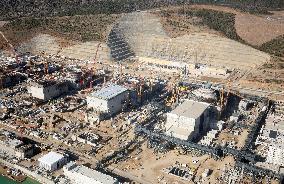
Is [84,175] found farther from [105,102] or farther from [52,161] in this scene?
[105,102]

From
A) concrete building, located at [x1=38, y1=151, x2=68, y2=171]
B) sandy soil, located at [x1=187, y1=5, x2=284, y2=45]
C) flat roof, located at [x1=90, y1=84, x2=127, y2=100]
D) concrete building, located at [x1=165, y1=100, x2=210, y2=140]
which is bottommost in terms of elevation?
concrete building, located at [x1=38, y1=151, x2=68, y2=171]

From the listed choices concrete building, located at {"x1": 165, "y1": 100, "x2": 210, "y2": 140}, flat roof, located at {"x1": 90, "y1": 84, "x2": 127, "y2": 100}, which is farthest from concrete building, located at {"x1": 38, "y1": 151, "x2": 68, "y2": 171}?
concrete building, located at {"x1": 165, "y1": 100, "x2": 210, "y2": 140}

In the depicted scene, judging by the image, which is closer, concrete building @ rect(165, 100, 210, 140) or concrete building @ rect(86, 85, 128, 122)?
concrete building @ rect(165, 100, 210, 140)

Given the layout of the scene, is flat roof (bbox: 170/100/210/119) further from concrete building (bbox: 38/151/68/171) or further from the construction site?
concrete building (bbox: 38/151/68/171)

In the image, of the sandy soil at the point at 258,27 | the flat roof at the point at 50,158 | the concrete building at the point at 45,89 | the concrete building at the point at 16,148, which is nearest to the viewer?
the flat roof at the point at 50,158

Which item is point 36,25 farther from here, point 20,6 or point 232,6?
point 232,6

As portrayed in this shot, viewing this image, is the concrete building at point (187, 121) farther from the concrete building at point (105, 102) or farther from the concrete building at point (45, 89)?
the concrete building at point (45, 89)

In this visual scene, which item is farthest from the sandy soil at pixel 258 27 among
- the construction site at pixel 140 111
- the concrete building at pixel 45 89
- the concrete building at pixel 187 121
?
the concrete building at pixel 45 89

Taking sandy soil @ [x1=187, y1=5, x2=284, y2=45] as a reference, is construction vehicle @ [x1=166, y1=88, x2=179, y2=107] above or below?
below
